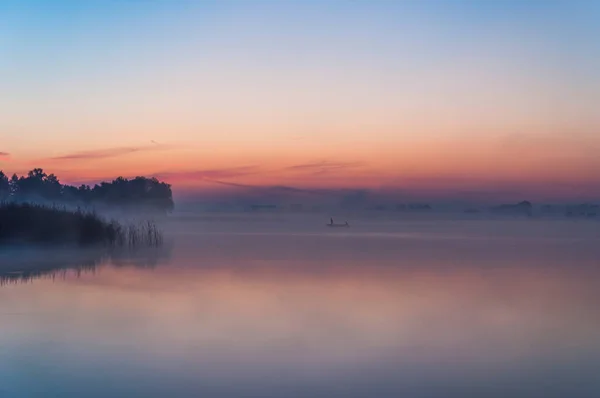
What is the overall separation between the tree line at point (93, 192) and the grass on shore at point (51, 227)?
2832 cm

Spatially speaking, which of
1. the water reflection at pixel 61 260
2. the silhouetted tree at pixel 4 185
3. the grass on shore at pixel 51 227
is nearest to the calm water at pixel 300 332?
the water reflection at pixel 61 260

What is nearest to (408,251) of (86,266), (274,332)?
(86,266)

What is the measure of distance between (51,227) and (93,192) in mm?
39726

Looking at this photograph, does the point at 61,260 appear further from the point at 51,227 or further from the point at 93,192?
the point at 93,192

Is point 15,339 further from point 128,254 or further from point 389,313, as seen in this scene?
point 128,254

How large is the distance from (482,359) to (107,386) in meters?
3.49

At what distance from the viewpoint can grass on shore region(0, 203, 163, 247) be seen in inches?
672

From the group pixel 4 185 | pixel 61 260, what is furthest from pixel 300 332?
pixel 4 185

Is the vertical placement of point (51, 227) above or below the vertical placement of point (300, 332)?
above

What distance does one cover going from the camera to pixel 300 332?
24.5ft

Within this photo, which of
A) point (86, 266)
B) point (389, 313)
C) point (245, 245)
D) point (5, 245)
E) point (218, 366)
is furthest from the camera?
point (245, 245)

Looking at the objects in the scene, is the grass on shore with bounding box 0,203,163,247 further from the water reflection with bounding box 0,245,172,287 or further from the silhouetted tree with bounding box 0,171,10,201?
the silhouetted tree with bounding box 0,171,10,201

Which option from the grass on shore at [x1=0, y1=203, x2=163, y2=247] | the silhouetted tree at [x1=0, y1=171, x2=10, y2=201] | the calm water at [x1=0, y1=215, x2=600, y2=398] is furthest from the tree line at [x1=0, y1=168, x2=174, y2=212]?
the calm water at [x1=0, y1=215, x2=600, y2=398]

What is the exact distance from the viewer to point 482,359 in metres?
6.28
